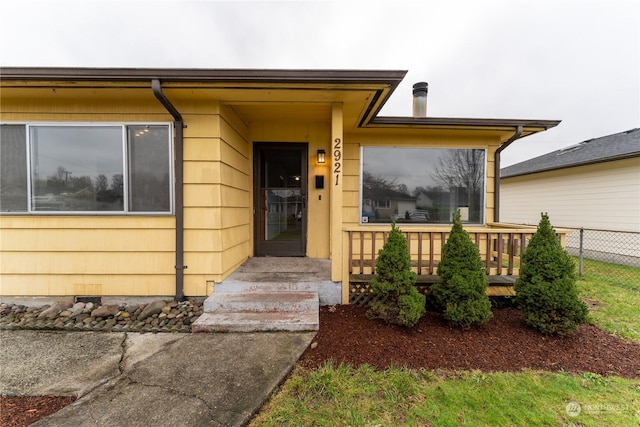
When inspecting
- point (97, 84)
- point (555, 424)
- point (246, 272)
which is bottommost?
point (555, 424)

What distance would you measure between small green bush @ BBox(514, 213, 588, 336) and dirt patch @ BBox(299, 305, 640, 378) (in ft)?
0.52

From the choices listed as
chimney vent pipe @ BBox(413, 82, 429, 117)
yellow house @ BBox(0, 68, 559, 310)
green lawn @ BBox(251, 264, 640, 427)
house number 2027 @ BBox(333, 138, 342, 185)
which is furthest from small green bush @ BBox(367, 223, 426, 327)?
chimney vent pipe @ BBox(413, 82, 429, 117)

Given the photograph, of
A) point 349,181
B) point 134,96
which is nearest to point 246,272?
point 349,181

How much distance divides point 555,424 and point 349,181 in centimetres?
370

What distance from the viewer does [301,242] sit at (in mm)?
4582

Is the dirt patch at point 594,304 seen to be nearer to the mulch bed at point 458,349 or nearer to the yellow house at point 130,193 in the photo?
the mulch bed at point 458,349

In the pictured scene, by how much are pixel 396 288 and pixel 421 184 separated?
2601mm

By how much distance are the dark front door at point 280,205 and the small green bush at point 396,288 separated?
2022 mm

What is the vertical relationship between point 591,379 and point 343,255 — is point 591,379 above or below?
below

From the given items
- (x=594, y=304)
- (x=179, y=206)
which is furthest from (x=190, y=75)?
(x=594, y=304)

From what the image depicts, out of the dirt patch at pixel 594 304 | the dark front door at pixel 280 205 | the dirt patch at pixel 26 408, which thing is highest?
the dark front door at pixel 280 205

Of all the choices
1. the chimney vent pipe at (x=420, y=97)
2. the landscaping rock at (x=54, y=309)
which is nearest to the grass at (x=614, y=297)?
A: the chimney vent pipe at (x=420, y=97)

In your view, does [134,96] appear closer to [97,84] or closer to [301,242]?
[97,84]

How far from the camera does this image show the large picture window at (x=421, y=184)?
15.1ft
